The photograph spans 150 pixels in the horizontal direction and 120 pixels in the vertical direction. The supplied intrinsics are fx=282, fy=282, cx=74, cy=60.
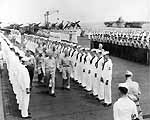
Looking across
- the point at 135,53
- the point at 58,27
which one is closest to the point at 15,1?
the point at 58,27

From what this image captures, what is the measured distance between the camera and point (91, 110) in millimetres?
4766

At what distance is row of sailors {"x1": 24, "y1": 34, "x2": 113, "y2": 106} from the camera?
201 inches

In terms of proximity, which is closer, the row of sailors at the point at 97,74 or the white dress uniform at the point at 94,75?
the row of sailors at the point at 97,74

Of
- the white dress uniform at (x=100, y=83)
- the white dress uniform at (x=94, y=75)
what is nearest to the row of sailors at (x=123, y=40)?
the white dress uniform at (x=94, y=75)

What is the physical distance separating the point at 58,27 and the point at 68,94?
3.88 meters

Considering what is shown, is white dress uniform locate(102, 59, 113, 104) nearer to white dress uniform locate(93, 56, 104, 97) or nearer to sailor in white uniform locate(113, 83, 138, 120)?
white dress uniform locate(93, 56, 104, 97)

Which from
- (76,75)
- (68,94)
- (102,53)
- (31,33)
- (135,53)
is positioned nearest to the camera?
(102,53)

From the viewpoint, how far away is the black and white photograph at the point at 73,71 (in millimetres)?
4406

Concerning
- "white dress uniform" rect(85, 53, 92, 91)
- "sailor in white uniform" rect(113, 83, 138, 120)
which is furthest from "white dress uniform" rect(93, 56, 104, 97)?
"sailor in white uniform" rect(113, 83, 138, 120)

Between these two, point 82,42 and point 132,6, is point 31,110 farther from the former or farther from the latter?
point 82,42

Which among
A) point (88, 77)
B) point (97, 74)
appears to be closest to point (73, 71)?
point (88, 77)

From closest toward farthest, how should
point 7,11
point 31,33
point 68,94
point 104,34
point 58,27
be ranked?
point 68,94 → point 7,11 → point 58,27 → point 31,33 → point 104,34

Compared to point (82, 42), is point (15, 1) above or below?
above

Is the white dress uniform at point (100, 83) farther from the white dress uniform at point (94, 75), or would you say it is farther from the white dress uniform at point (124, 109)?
the white dress uniform at point (124, 109)
